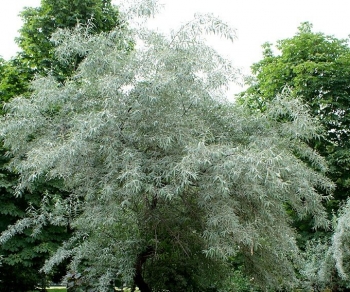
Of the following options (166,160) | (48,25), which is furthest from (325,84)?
(166,160)

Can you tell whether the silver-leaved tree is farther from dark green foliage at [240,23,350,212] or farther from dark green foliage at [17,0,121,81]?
dark green foliage at [240,23,350,212]

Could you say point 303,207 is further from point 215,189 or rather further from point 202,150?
point 202,150

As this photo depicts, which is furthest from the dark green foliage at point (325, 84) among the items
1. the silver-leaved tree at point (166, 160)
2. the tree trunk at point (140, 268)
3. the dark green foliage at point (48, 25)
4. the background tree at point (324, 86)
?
the tree trunk at point (140, 268)

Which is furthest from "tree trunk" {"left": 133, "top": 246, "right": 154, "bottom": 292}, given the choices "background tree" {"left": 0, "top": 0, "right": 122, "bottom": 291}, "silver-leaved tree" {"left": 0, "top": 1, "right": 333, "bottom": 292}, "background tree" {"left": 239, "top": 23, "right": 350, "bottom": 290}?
"background tree" {"left": 239, "top": 23, "right": 350, "bottom": 290}

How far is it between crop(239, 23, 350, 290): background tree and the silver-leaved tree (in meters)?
5.62

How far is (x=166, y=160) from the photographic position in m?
5.28

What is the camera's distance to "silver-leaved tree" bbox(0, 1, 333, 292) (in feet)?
16.7

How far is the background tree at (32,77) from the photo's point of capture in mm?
8492

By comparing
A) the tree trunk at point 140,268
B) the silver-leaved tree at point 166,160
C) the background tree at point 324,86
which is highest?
the background tree at point 324,86

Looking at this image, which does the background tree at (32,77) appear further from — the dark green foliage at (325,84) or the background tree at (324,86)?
the dark green foliage at (325,84)

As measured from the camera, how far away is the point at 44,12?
12.4 metres

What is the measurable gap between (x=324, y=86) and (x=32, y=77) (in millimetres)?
8623

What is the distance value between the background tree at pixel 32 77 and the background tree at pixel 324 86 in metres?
5.23

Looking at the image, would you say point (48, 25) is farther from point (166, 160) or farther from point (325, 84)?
point (325, 84)
